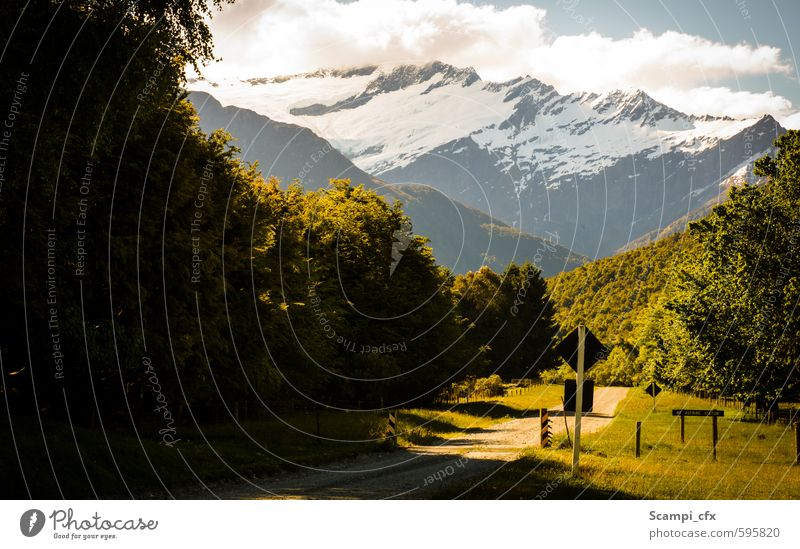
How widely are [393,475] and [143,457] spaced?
8.21 m

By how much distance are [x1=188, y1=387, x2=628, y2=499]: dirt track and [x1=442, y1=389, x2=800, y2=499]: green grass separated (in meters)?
1.74

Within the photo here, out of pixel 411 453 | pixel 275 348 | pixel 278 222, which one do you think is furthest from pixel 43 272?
pixel 278 222

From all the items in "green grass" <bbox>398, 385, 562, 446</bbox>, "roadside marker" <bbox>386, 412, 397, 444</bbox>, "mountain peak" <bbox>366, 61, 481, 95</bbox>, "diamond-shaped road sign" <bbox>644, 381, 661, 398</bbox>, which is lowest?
"green grass" <bbox>398, 385, 562, 446</bbox>

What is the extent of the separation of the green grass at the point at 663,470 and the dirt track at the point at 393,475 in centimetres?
174

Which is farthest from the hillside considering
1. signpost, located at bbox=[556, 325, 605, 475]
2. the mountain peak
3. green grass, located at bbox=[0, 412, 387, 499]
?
signpost, located at bbox=[556, 325, 605, 475]

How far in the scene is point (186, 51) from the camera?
2148cm

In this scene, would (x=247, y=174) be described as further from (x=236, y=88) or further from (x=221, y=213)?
(x=236, y=88)

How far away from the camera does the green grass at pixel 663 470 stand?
820 inches

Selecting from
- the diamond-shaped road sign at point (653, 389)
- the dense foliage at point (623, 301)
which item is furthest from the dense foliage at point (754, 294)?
the dense foliage at point (623, 301)

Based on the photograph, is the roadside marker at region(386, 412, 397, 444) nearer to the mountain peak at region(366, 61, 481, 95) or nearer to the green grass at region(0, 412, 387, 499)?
the green grass at region(0, 412, 387, 499)

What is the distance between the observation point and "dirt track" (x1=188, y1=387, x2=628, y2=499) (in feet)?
74.1

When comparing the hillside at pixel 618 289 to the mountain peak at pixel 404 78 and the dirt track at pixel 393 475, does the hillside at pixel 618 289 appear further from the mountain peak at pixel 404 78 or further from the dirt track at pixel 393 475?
the dirt track at pixel 393 475

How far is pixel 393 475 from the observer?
27.8 meters
